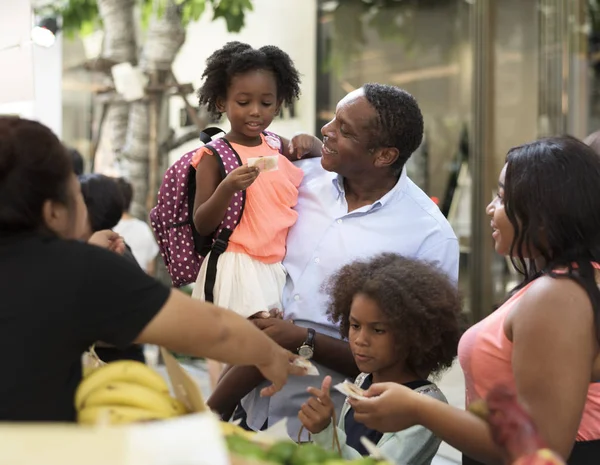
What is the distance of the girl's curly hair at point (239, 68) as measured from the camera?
345 cm

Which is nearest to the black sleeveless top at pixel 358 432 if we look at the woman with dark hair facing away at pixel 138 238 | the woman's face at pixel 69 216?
the woman's face at pixel 69 216

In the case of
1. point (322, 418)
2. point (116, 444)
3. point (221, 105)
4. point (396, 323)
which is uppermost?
point (221, 105)

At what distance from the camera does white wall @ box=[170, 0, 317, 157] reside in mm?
8031

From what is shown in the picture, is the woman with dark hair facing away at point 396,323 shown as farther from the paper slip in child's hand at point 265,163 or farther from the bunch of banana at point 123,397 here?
the bunch of banana at point 123,397

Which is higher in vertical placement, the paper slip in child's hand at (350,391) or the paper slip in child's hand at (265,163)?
the paper slip in child's hand at (265,163)

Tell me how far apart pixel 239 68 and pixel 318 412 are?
1379mm

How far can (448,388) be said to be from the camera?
7.12 metres

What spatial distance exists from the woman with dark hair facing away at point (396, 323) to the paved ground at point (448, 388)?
1.27 m

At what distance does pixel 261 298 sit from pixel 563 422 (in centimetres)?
127

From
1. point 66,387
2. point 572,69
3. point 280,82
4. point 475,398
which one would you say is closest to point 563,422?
point 475,398

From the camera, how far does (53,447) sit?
156 cm

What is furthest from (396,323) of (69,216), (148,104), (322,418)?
(148,104)

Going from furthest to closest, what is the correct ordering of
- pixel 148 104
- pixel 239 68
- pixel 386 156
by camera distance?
pixel 148 104 < pixel 239 68 < pixel 386 156

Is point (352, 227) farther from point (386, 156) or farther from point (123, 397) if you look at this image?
point (123, 397)
